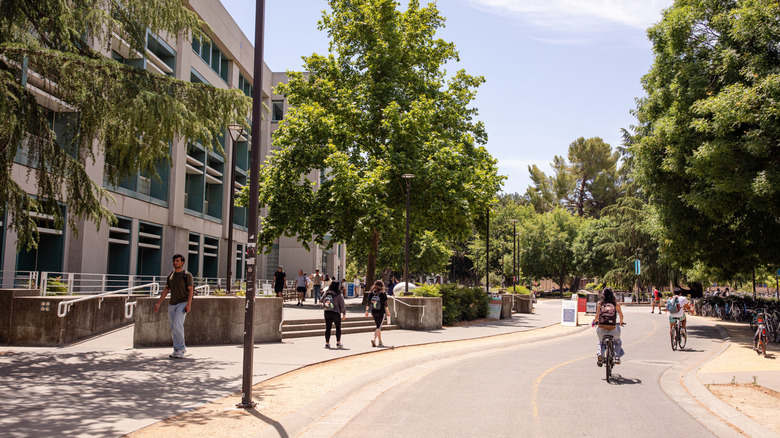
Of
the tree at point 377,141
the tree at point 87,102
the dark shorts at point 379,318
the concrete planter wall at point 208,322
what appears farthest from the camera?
the tree at point 377,141

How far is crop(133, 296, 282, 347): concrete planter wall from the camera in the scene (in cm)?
1345

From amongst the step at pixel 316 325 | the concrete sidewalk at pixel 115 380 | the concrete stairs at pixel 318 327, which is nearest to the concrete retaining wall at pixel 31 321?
the concrete sidewalk at pixel 115 380

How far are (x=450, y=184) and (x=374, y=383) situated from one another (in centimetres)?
1767

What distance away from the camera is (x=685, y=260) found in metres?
26.6

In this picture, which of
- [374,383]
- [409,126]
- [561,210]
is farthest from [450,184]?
[561,210]

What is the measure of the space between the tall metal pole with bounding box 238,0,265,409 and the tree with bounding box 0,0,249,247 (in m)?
3.27

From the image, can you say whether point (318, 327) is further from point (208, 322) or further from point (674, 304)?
point (674, 304)

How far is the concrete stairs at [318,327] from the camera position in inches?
705

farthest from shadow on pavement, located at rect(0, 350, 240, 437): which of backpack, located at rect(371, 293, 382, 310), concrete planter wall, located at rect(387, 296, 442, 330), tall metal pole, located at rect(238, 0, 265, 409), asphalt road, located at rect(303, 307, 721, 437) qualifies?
concrete planter wall, located at rect(387, 296, 442, 330)

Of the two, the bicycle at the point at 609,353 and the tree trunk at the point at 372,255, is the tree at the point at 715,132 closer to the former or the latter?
the bicycle at the point at 609,353

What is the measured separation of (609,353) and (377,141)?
21.4m

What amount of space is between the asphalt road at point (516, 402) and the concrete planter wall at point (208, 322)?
4.72 metres

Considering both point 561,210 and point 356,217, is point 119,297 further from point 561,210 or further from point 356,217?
point 561,210

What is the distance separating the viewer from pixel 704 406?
9047mm
